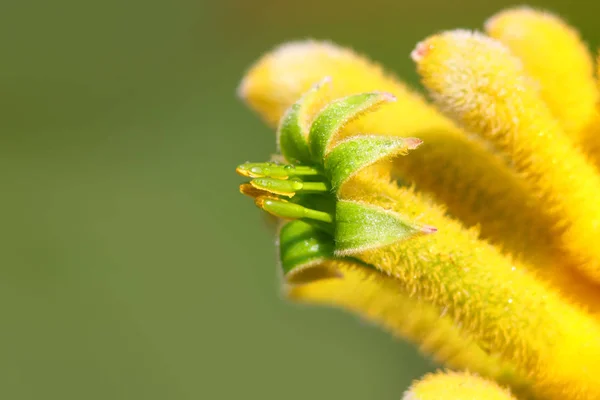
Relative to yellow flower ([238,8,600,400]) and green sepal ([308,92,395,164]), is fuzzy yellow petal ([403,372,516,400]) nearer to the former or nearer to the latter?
yellow flower ([238,8,600,400])

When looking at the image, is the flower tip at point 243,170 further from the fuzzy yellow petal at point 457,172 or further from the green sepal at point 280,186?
the fuzzy yellow petal at point 457,172

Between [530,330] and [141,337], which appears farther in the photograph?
[141,337]

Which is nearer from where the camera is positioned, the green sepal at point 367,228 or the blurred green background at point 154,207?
the green sepal at point 367,228

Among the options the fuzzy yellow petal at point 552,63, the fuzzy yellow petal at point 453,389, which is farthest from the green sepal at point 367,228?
the fuzzy yellow petal at point 552,63

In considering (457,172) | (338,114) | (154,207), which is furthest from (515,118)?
(154,207)

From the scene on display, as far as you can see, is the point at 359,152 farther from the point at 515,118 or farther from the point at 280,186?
the point at 515,118

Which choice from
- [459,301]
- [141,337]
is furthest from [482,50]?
[141,337]

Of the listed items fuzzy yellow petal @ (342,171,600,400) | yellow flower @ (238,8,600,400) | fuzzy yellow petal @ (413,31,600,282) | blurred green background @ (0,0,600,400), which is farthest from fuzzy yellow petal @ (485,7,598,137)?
blurred green background @ (0,0,600,400)

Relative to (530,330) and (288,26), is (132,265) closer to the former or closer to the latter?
(288,26)
